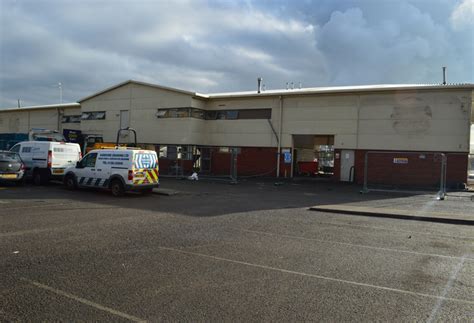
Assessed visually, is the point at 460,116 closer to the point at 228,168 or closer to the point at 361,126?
the point at 361,126

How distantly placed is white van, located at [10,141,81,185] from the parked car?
0.99 meters

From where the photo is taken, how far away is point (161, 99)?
3081 cm

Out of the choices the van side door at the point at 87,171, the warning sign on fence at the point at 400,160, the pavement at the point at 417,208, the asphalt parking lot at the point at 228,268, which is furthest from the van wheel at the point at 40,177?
the warning sign on fence at the point at 400,160

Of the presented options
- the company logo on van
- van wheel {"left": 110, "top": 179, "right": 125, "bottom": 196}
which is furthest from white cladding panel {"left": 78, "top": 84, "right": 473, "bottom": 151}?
van wheel {"left": 110, "top": 179, "right": 125, "bottom": 196}

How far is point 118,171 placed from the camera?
49.4 ft

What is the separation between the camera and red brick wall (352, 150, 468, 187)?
22.2 metres

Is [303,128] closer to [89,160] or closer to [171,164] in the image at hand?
[171,164]

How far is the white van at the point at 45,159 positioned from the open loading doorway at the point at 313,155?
52.6 ft

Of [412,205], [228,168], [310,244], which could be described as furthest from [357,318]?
[228,168]

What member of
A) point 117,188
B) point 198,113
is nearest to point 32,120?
point 198,113

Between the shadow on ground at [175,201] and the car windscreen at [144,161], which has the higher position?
the car windscreen at [144,161]

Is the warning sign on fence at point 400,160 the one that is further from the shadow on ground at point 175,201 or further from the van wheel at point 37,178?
the van wheel at point 37,178

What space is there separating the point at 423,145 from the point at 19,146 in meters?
23.8

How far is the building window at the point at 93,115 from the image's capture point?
34156 mm
